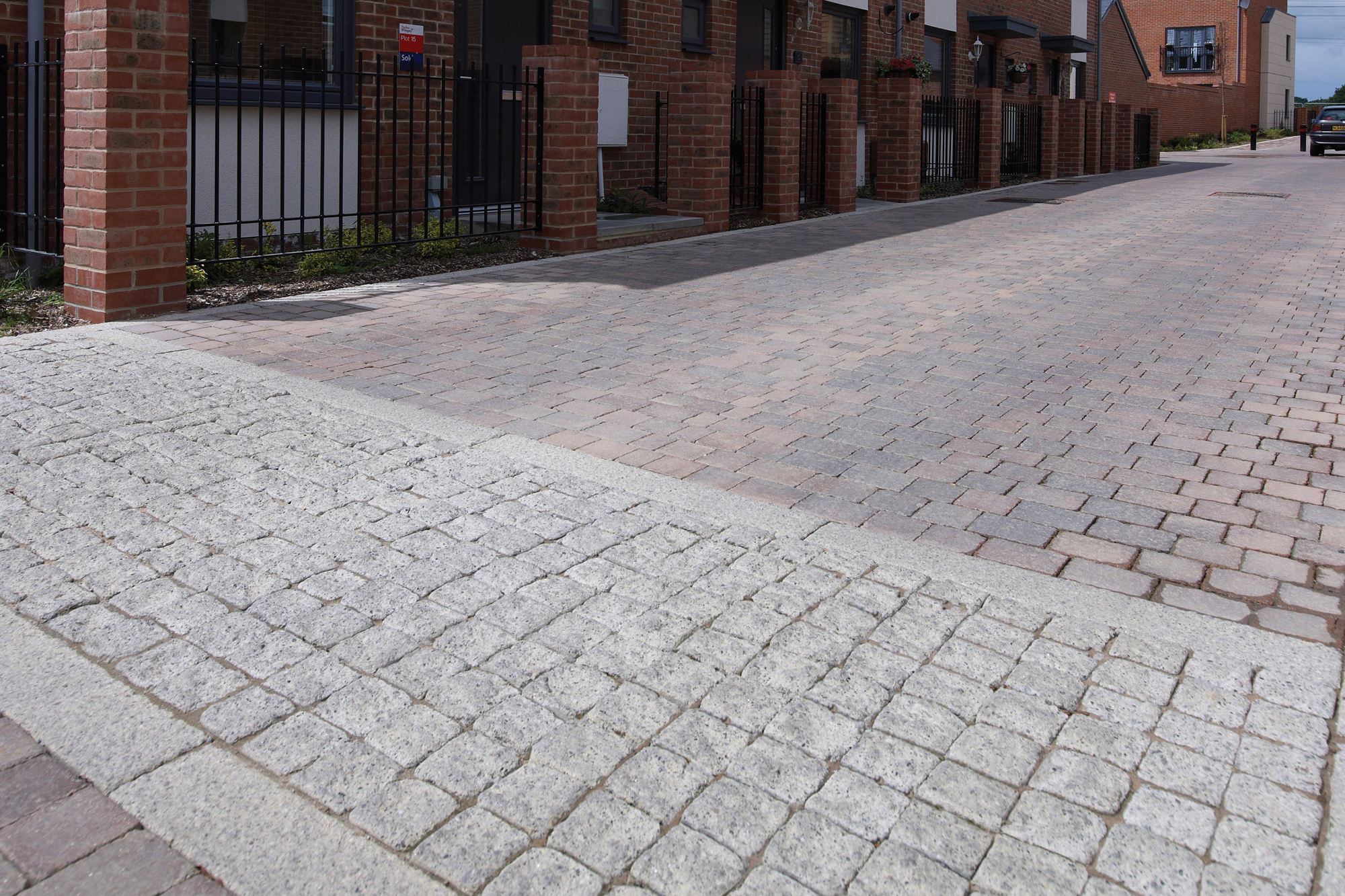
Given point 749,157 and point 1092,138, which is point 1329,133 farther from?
point 749,157

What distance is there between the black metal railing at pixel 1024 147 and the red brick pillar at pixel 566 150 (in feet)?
48.7

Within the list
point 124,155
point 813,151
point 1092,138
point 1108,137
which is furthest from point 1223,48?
point 124,155

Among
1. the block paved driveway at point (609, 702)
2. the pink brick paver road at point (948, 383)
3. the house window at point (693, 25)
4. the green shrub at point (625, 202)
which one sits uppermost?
the house window at point (693, 25)

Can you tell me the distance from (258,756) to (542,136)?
334 inches

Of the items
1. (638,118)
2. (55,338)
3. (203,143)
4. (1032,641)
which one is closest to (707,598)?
(1032,641)

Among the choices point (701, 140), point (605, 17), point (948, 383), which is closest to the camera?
point (948, 383)

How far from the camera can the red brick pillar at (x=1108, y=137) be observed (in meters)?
27.1

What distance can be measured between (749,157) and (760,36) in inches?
176

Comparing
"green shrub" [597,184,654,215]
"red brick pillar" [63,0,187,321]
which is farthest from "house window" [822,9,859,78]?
"red brick pillar" [63,0,187,321]

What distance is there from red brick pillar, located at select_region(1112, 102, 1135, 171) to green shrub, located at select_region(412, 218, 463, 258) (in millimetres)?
22002

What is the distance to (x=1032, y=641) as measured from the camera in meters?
3.13

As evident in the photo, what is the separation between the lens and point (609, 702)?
280cm

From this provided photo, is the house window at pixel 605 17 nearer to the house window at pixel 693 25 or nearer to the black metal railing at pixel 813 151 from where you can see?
the house window at pixel 693 25

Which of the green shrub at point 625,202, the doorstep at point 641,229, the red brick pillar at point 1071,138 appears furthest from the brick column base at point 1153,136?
the doorstep at point 641,229
